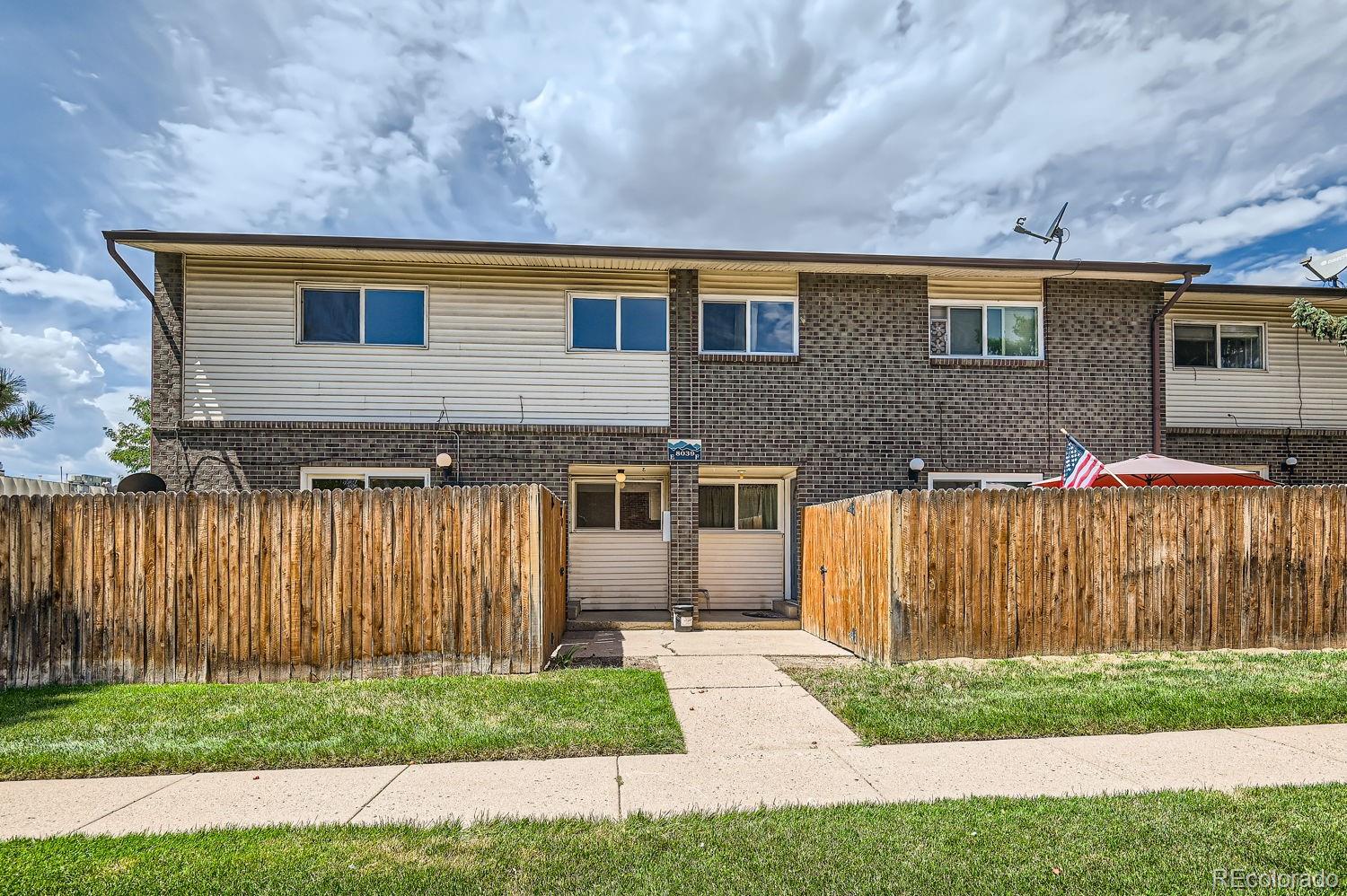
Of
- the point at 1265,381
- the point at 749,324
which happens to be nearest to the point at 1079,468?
the point at 749,324

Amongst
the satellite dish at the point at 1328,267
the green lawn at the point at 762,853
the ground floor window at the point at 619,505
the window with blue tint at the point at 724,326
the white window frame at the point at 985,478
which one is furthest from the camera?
the ground floor window at the point at 619,505

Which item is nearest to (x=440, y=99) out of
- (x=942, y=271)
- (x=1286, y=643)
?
(x=942, y=271)

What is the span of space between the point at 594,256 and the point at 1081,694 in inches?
337

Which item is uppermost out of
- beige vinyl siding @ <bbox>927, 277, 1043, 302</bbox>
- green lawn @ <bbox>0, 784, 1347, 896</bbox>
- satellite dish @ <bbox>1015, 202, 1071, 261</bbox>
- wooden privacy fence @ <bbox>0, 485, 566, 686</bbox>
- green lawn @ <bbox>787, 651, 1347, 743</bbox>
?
satellite dish @ <bbox>1015, 202, 1071, 261</bbox>

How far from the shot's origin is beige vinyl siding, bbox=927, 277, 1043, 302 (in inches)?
533

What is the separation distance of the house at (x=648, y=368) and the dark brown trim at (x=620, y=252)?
4 centimetres

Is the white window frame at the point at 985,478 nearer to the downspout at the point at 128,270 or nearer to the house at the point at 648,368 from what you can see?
the house at the point at 648,368

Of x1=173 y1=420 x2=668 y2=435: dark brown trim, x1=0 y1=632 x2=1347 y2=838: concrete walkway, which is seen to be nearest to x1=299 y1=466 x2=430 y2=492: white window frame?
x1=173 y1=420 x2=668 y2=435: dark brown trim

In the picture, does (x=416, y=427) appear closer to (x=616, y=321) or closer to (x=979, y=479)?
(x=616, y=321)

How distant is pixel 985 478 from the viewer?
44.1 ft

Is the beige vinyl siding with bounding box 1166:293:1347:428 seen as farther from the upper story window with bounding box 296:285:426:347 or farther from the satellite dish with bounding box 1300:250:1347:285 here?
the upper story window with bounding box 296:285:426:347

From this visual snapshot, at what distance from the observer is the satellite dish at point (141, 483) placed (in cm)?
1130

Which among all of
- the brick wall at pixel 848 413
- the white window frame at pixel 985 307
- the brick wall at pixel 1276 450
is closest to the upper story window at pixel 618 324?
the brick wall at pixel 848 413

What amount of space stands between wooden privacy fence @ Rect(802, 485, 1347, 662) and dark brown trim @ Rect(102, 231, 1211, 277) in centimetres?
471
